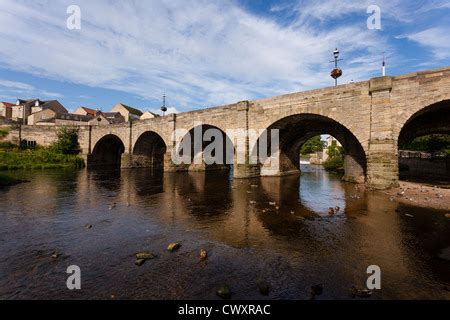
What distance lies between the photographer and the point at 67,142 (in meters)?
41.2

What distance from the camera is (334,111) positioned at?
57.5 feet

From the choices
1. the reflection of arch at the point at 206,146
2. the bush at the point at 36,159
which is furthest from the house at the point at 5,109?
the reflection of arch at the point at 206,146

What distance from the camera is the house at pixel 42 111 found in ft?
205

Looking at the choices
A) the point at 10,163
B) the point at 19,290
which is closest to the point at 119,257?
the point at 19,290

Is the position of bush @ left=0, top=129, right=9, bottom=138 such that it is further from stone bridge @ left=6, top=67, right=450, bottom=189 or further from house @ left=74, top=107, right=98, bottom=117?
house @ left=74, top=107, right=98, bottom=117

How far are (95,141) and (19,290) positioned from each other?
43.3m

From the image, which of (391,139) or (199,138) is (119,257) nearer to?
(391,139)

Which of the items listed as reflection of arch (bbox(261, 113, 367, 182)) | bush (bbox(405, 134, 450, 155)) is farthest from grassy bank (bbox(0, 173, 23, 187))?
bush (bbox(405, 134, 450, 155))

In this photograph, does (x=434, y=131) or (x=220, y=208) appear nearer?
(x=220, y=208)

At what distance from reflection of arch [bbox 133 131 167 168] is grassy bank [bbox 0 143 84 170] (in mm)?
10410

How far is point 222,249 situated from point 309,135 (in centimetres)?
2266

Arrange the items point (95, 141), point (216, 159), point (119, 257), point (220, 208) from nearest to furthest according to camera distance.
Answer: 1. point (119, 257)
2. point (220, 208)
3. point (216, 159)
4. point (95, 141)

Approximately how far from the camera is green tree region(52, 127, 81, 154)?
1608 inches

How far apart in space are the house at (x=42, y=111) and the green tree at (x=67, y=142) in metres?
23.1
